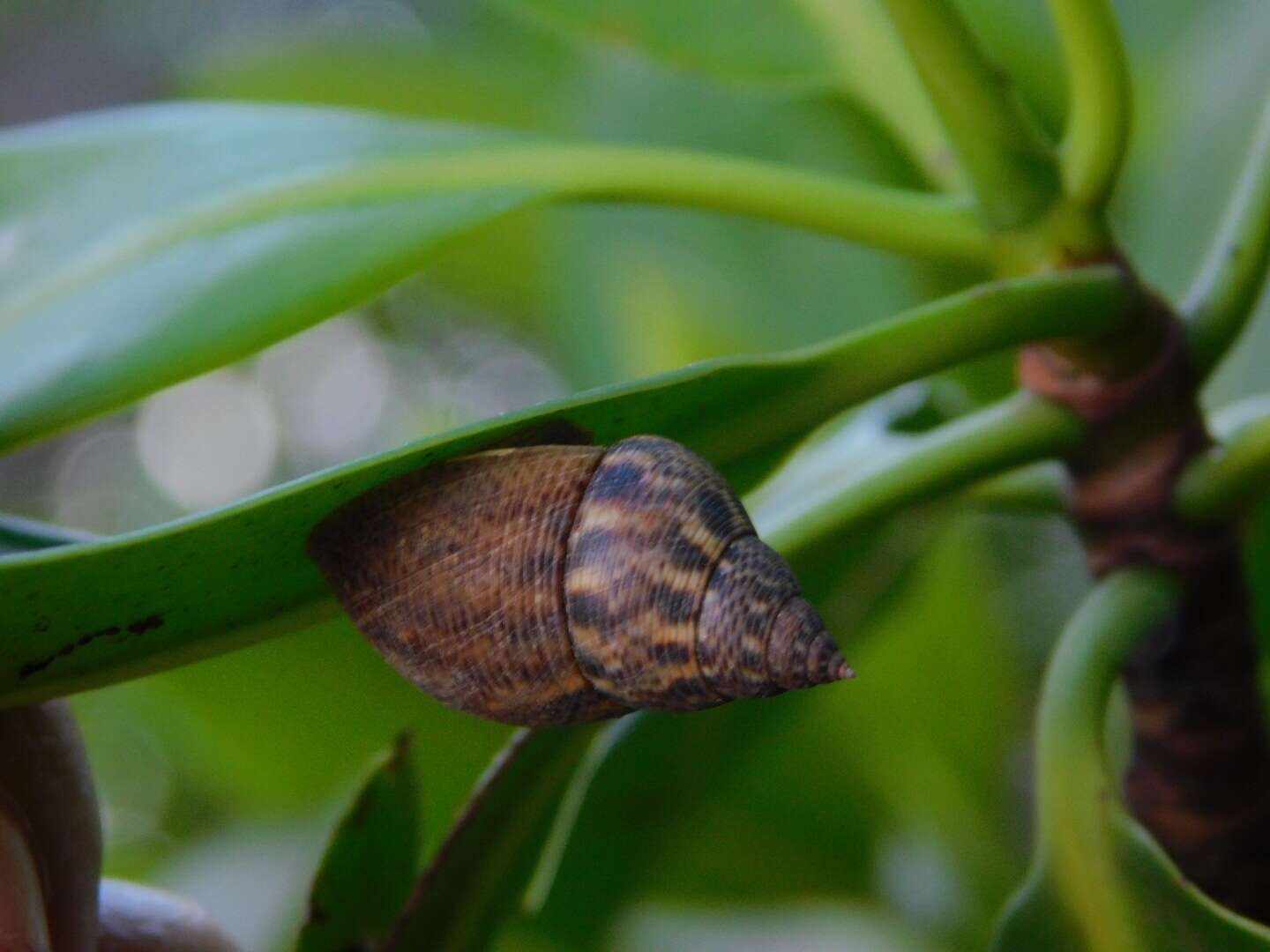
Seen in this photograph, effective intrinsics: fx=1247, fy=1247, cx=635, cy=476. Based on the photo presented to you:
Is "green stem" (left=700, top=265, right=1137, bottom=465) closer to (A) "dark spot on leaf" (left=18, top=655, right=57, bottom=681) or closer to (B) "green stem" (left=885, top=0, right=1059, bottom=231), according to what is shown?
(B) "green stem" (left=885, top=0, right=1059, bottom=231)

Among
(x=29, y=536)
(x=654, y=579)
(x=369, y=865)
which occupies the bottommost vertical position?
(x=369, y=865)

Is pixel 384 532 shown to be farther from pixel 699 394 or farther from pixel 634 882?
pixel 634 882

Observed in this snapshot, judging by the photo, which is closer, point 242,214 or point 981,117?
point 981,117

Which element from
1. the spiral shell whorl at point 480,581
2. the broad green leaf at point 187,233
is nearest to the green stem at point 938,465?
the spiral shell whorl at point 480,581

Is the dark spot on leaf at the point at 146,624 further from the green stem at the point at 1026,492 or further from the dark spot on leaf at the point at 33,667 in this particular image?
the green stem at the point at 1026,492

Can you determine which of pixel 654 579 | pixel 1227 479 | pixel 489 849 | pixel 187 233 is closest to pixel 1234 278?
pixel 1227 479

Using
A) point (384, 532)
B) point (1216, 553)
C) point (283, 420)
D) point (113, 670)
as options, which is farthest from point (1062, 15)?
point (283, 420)

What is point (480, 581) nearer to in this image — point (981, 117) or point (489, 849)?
point (489, 849)

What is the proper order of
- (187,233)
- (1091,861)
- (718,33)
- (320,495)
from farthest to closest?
(718,33), (187,233), (1091,861), (320,495)
